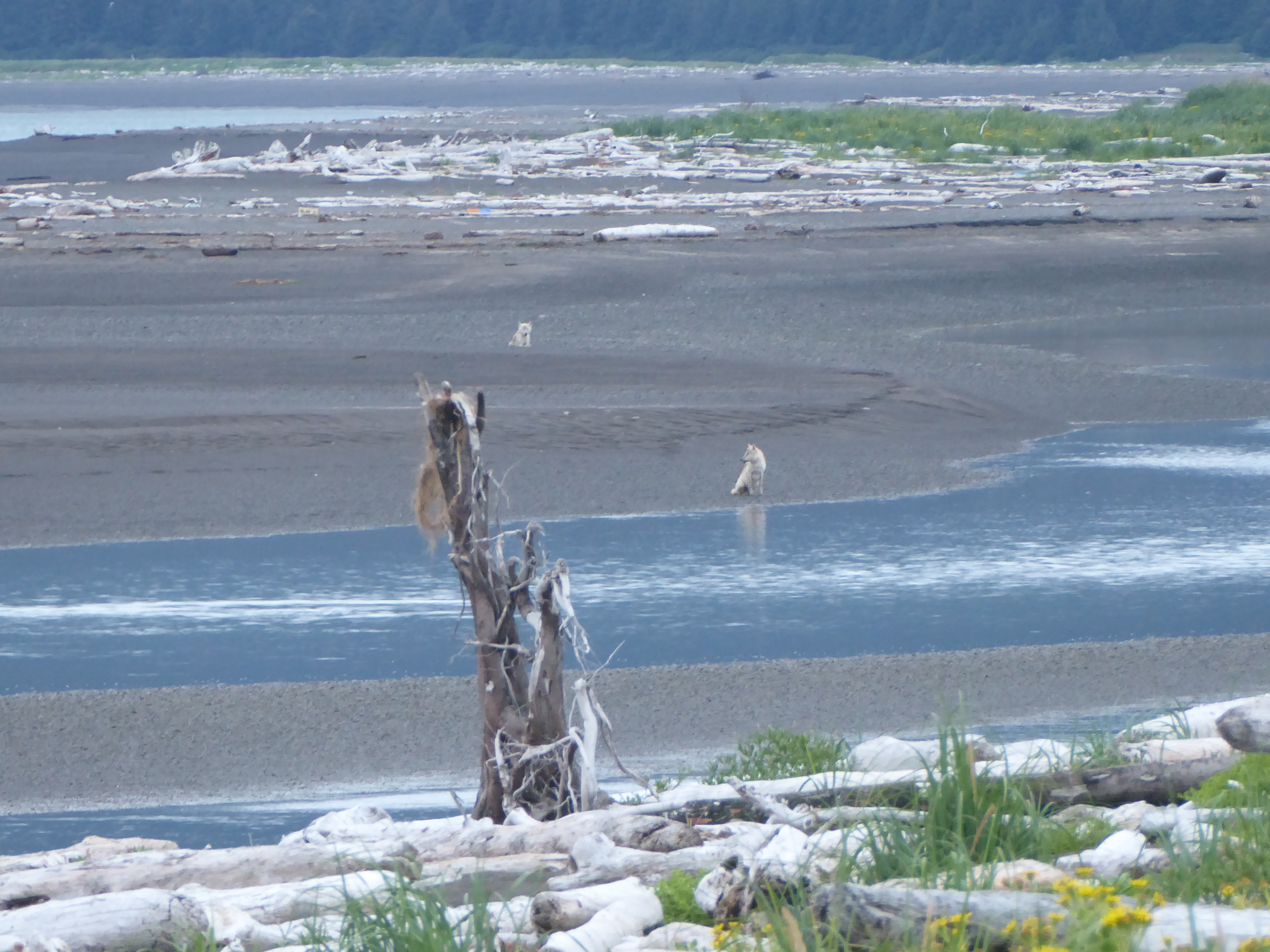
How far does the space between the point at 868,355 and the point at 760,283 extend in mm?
3959

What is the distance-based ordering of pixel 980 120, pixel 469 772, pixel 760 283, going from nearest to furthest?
pixel 469 772 → pixel 760 283 → pixel 980 120

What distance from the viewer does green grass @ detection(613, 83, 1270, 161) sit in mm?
36438

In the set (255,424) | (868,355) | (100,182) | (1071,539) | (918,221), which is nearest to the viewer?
(1071,539)

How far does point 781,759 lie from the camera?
5.73m

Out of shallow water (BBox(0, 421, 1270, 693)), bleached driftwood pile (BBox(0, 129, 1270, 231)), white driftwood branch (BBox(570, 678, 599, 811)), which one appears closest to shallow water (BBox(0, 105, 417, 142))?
bleached driftwood pile (BBox(0, 129, 1270, 231))

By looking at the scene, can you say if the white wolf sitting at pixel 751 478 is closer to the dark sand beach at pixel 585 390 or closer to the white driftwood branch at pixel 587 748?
the dark sand beach at pixel 585 390

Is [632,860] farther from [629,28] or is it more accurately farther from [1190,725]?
[629,28]

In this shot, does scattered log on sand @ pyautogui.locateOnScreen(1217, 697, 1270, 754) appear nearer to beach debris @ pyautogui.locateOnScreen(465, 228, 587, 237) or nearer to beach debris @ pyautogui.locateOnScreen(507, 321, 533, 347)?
beach debris @ pyautogui.locateOnScreen(507, 321, 533, 347)

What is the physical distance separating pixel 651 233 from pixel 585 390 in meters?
9.23

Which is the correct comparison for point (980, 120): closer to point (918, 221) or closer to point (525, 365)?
point (918, 221)

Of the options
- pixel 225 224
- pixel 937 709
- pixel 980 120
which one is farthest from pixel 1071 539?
pixel 980 120

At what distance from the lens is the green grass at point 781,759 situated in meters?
5.56

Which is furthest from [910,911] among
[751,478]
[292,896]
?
[751,478]

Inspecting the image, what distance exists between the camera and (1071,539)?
10.5 metres
